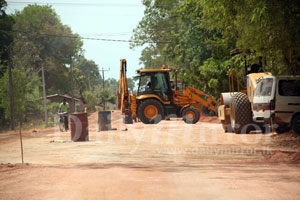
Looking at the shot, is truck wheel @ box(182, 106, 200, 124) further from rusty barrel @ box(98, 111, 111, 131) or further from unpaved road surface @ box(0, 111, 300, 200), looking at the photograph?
unpaved road surface @ box(0, 111, 300, 200)

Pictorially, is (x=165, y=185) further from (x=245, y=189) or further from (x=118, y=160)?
(x=118, y=160)

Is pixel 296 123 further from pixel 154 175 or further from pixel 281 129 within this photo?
pixel 154 175

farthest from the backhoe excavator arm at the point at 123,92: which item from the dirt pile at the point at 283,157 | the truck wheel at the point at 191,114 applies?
the dirt pile at the point at 283,157

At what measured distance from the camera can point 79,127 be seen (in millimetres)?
17203

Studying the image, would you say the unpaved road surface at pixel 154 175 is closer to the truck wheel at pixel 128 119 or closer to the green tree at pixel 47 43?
the truck wheel at pixel 128 119

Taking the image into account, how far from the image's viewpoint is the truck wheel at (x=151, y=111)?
24.4m

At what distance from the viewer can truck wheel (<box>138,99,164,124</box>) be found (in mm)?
24359

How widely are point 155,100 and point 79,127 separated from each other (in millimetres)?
8008

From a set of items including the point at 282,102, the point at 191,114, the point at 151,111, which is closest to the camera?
the point at 282,102

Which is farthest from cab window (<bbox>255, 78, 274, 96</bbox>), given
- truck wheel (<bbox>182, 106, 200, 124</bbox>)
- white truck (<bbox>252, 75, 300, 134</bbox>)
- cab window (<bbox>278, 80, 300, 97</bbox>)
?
truck wheel (<bbox>182, 106, 200, 124</bbox>)

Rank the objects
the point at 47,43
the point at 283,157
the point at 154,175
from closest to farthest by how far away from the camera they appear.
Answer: the point at 154,175 < the point at 283,157 < the point at 47,43

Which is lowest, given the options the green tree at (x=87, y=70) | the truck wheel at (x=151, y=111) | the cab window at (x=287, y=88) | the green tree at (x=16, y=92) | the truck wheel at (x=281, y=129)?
the truck wheel at (x=281, y=129)

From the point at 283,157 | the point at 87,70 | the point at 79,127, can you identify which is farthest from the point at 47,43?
the point at 283,157

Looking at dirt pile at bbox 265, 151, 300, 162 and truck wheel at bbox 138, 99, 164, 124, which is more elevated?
truck wheel at bbox 138, 99, 164, 124
